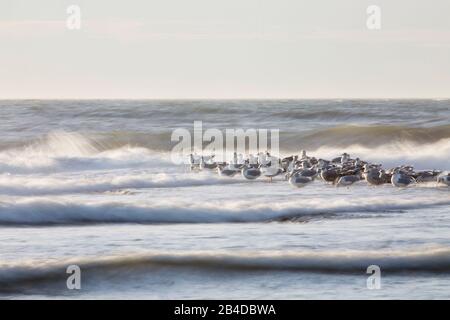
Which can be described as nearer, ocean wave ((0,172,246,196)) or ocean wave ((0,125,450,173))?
ocean wave ((0,172,246,196))

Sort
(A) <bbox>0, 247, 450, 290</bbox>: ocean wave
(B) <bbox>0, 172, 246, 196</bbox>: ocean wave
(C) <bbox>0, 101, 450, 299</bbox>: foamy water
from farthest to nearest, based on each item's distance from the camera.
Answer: (B) <bbox>0, 172, 246, 196</bbox>: ocean wave → (A) <bbox>0, 247, 450, 290</bbox>: ocean wave → (C) <bbox>0, 101, 450, 299</bbox>: foamy water

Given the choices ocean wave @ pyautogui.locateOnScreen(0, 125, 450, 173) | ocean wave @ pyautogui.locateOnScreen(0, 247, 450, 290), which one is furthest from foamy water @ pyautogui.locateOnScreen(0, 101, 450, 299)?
ocean wave @ pyautogui.locateOnScreen(0, 125, 450, 173)

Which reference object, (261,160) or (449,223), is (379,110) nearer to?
(261,160)

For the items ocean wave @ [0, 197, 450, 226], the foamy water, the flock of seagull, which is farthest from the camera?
the flock of seagull

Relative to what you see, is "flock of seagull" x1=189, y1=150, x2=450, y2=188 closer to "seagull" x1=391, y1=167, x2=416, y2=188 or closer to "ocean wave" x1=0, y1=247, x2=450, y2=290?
"seagull" x1=391, y1=167, x2=416, y2=188

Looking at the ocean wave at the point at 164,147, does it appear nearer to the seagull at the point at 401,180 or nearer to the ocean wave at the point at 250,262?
the seagull at the point at 401,180

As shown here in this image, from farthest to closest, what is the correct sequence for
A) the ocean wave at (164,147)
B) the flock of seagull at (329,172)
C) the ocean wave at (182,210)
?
the ocean wave at (164,147) < the flock of seagull at (329,172) < the ocean wave at (182,210)

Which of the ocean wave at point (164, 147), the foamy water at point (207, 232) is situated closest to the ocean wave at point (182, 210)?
the foamy water at point (207, 232)
